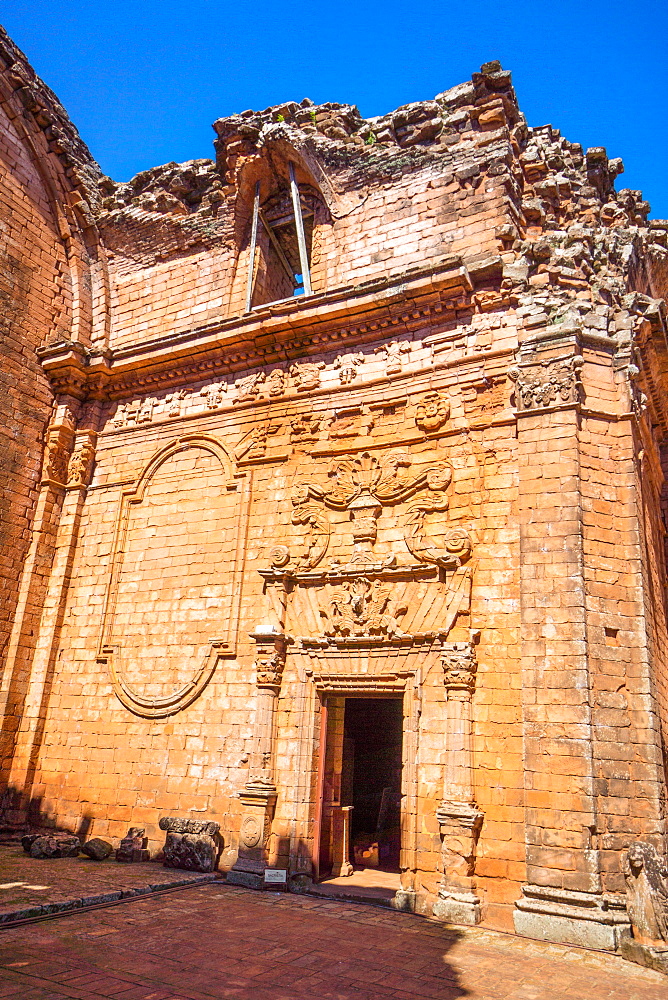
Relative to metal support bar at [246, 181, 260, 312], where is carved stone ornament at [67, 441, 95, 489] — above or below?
below

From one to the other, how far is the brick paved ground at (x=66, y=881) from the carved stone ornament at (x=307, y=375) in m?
6.60

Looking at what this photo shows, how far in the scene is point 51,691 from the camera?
11148 mm

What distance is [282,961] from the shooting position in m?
5.59

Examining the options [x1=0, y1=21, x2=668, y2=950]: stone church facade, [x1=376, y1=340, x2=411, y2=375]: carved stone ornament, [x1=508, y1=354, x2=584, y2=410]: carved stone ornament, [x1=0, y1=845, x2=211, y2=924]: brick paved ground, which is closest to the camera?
[x1=0, y1=845, x2=211, y2=924]: brick paved ground

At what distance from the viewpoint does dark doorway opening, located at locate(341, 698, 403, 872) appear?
1191 centimetres

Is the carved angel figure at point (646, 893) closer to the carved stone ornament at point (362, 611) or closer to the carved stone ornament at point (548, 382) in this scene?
the carved stone ornament at point (362, 611)

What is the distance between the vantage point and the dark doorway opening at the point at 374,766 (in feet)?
39.1

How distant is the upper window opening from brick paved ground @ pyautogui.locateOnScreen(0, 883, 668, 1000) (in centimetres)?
826

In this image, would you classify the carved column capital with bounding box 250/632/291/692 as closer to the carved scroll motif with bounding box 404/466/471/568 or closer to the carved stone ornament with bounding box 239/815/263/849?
the carved stone ornament with bounding box 239/815/263/849

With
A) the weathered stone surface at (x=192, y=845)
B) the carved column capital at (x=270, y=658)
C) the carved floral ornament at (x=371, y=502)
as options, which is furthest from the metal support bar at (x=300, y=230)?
the weathered stone surface at (x=192, y=845)

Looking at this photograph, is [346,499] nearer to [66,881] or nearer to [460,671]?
[460,671]

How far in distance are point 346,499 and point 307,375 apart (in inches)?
86.4

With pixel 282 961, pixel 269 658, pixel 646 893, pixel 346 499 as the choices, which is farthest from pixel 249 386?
pixel 646 893

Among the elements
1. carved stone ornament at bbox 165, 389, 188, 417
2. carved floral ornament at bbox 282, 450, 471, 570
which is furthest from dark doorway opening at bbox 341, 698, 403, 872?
carved stone ornament at bbox 165, 389, 188, 417
